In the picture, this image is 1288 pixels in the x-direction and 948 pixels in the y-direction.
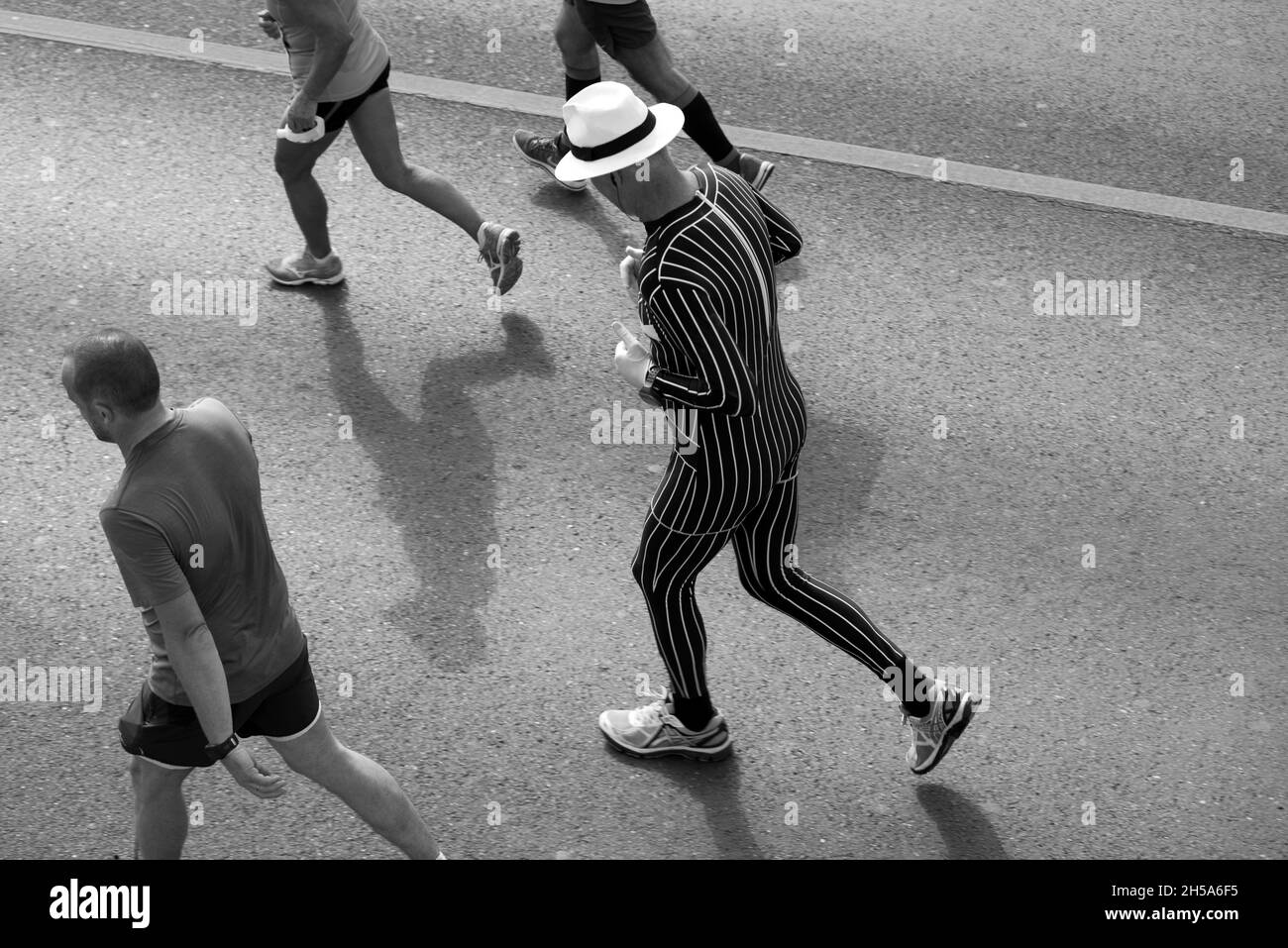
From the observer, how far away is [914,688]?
5.06 metres

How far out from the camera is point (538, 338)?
23.0ft

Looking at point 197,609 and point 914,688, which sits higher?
point 197,609

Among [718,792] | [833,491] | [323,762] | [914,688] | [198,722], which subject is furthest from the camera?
[833,491]

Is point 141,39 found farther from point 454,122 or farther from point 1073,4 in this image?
point 1073,4

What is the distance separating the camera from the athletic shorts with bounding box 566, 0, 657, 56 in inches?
292

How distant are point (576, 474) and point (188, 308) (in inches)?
81.5

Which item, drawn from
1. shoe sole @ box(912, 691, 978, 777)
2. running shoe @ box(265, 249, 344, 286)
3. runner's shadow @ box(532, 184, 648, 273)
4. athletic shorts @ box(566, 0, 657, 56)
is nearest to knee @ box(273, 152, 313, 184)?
running shoe @ box(265, 249, 344, 286)

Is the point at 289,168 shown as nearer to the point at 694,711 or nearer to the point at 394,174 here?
the point at 394,174

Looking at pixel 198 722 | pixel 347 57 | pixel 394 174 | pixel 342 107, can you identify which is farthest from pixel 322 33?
pixel 198 722

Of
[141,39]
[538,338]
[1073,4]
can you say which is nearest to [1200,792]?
[538,338]

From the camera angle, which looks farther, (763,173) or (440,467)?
(763,173)

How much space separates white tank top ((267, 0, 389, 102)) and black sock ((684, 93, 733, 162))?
63.2 inches

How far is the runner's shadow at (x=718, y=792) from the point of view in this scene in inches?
197

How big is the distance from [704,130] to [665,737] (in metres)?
3.50
